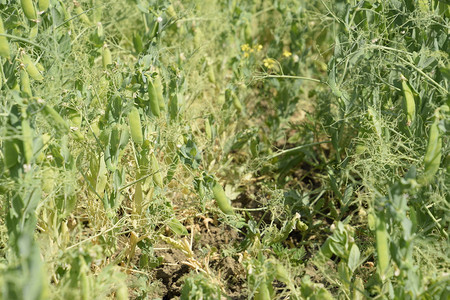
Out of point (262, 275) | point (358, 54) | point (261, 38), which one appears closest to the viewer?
point (262, 275)

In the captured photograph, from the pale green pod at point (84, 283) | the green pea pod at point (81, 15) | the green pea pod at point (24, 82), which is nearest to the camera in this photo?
the pale green pod at point (84, 283)

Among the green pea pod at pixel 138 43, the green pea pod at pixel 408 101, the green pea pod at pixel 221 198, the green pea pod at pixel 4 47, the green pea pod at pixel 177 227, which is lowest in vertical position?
the green pea pod at pixel 177 227

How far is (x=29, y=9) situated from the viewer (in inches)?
80.7

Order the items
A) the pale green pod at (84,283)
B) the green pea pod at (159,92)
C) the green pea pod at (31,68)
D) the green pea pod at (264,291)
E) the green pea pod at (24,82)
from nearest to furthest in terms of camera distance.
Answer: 1. the pale green pod at (84,283)
2. the green pea pod at (264,291)
3. the green pea pod at (24,82)
4. the green pea pod at (31,68)
5. the green pea pod at (159,92)

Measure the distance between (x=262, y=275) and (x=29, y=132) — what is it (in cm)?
78

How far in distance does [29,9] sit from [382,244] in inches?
58.5

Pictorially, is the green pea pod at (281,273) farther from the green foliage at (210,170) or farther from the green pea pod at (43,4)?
the green pea pod at (43,4)

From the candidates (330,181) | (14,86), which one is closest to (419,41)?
(330,181)

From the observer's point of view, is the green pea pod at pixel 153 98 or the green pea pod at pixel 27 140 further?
the green pea pod at pixel 153 98

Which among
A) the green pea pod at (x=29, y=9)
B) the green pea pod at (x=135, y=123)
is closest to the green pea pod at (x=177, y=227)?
the green pea pod at (x=135, y=123)

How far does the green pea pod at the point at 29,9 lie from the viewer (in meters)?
2.04

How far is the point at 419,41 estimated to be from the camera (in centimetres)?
225

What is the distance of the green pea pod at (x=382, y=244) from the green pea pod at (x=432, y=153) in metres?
0.28

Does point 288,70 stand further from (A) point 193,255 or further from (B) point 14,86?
(B) point 14,86
